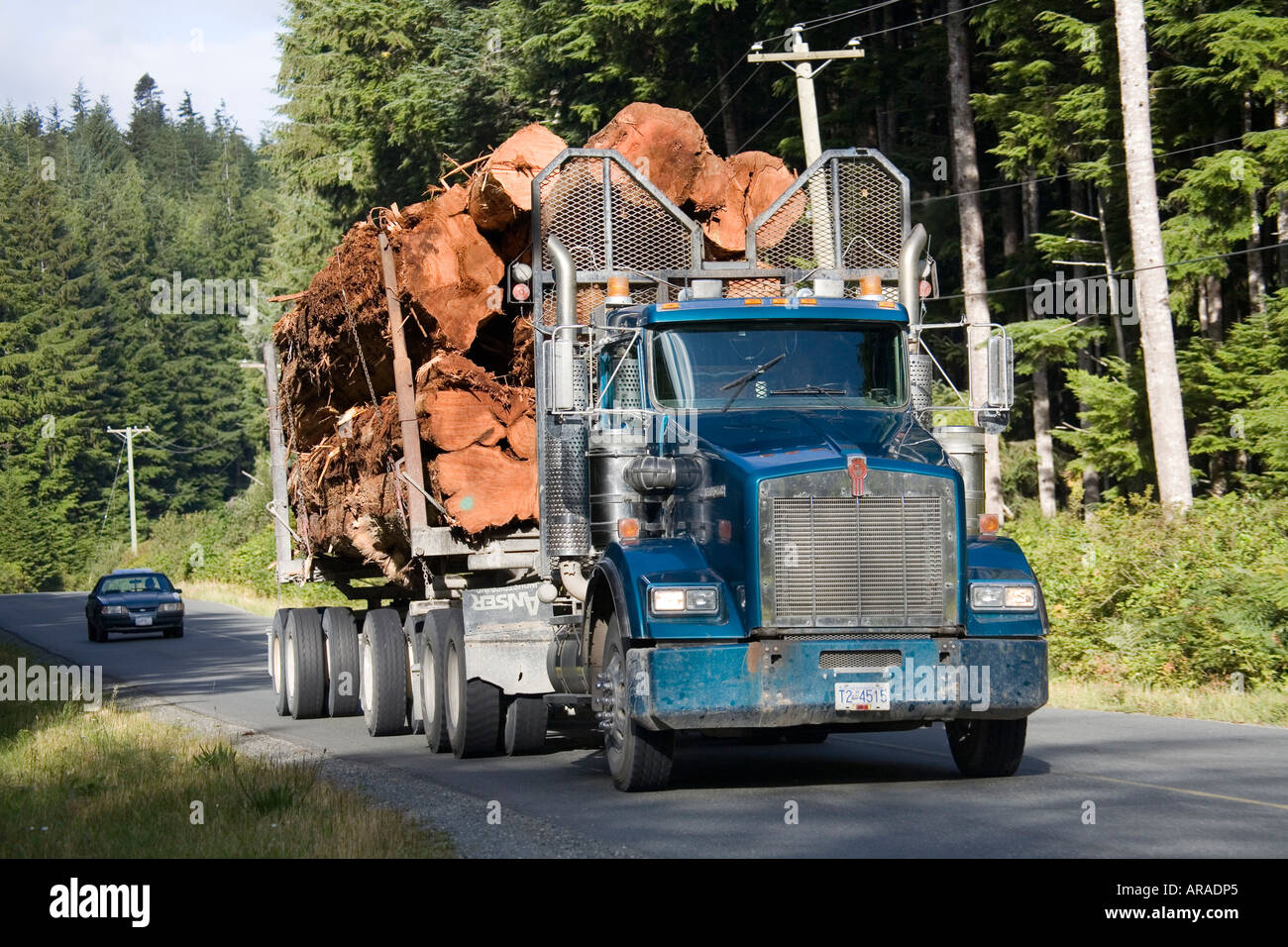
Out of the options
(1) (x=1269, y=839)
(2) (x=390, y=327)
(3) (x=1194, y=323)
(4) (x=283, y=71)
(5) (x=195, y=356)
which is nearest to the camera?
(1) (x=1269, y=839)

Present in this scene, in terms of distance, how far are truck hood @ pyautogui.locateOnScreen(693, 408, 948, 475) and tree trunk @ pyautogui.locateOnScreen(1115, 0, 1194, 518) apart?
1194 centimetres

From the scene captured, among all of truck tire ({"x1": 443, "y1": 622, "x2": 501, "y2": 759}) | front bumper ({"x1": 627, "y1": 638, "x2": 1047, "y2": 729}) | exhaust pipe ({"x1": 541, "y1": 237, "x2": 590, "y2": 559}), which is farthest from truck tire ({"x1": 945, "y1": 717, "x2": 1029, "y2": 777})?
truck tire ({"x1": 443, "y1": 622, "x2": 501, "y2": 759})

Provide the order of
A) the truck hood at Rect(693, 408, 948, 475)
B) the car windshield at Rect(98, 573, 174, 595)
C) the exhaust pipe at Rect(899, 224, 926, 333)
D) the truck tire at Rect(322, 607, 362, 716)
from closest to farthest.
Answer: the truck hood at Rect(693, 408, 948, 475)
the exhaust pipe at Rect(899, 224, 926, 333)
the truck tire at Rect(322, 607, 362, 716)
the car windshield at Rect(98, 573, 174, 595)

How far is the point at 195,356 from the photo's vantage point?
11656 centimetres

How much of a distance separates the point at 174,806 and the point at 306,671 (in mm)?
7423

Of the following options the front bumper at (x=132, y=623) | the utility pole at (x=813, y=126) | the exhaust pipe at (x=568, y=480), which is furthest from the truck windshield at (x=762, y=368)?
the front bumper at (x=132, y=623)

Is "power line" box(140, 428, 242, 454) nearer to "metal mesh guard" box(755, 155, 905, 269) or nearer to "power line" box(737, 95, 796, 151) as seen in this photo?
"power line" box(737, 95, 796, 151)

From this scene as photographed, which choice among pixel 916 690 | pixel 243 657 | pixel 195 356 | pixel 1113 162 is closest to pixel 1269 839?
pixel 916 690

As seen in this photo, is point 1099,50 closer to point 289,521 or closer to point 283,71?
point 289,521

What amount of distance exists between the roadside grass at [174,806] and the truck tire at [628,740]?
145cm

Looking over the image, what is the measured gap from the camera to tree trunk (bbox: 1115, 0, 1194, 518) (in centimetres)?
2248

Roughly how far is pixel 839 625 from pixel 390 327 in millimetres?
6115

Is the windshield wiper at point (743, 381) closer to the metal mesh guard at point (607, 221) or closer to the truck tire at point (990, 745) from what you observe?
the metal mesh guard at point (607, 221)

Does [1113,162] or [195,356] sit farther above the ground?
[195,356]
